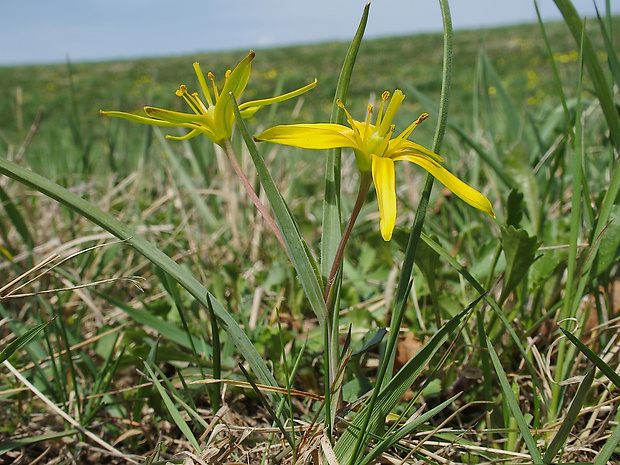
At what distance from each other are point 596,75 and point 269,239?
1424 millimetres

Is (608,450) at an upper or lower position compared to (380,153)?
lower

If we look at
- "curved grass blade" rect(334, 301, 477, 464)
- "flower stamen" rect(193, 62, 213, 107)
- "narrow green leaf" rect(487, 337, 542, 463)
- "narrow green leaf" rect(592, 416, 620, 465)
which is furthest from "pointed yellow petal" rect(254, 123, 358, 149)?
"narrow green leaf" rect(592, 416, 620, 465)

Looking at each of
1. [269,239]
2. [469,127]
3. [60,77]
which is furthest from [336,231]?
[60,77]

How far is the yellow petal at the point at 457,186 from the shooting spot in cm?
73

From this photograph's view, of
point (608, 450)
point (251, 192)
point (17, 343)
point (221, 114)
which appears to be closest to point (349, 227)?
point (251, 192)

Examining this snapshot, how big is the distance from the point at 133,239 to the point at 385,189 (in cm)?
46

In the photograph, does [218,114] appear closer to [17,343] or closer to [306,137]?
[306,137]

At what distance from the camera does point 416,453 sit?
950mm

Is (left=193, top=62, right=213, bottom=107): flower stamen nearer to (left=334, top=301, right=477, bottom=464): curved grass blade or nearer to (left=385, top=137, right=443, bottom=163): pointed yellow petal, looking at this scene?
(left=385, top=137, right=443, bottom=163): pointed yellow petal

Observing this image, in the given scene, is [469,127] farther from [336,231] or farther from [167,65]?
[167,65]

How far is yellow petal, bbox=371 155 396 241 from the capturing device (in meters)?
0.68

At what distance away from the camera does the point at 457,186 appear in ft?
2.47

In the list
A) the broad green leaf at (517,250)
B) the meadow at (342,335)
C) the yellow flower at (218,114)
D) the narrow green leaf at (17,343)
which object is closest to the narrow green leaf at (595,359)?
the meadow at (342,335)

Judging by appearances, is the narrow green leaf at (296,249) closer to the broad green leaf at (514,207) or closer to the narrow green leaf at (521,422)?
the narrow green leaf at (521,422)
